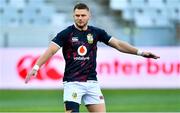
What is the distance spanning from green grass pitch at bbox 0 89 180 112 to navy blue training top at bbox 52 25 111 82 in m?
6.58

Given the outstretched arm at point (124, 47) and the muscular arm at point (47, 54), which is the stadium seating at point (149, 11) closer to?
the outstretched arm at point (124, 47)

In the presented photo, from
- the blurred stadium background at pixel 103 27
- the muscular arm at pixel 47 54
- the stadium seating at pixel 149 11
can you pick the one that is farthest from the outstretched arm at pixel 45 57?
the stadium seating at pixel 149 11

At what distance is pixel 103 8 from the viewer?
82.6 feet

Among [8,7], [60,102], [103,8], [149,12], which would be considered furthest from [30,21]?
[60,102]

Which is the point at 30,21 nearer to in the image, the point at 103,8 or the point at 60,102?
the point at 103,8

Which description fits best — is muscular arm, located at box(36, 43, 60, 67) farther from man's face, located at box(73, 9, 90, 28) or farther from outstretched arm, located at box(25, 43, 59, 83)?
man's face, located at box(73, 9, 90, 28)

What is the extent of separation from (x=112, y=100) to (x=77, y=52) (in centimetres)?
974

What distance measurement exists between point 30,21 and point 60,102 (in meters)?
6.97

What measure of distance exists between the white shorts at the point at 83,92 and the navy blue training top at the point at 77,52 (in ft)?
0.21

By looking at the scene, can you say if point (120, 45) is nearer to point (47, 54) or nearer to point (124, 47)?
point (124, 47)

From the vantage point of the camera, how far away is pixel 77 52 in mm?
8555

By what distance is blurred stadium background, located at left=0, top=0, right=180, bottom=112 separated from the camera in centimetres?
1927

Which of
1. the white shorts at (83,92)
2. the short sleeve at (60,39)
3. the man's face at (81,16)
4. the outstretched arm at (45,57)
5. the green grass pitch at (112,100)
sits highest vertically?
the man's face at (81,16)

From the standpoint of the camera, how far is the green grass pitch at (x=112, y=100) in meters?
15.8
